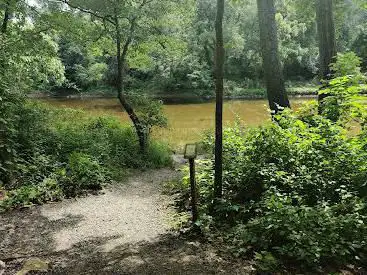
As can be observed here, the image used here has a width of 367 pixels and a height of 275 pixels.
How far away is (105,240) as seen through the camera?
4.87 metres

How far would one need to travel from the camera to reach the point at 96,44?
10578mm

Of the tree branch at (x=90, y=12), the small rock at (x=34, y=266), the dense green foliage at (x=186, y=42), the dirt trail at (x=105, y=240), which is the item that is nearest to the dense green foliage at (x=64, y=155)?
the dirt trail at (x=105, y=240)

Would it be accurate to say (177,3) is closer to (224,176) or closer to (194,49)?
(224,176)

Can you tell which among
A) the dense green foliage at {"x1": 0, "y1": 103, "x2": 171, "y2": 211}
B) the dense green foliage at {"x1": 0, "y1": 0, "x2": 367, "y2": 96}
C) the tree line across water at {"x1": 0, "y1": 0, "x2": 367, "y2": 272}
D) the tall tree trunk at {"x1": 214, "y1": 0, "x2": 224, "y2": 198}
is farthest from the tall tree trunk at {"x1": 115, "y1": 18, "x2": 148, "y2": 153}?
the tall tree trunk at {"x1": 214, "y1": 0, "x2": 224, "y2": 198}

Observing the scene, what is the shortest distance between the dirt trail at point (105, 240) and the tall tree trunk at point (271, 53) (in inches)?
127

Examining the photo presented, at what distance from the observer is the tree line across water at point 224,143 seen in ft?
13.5

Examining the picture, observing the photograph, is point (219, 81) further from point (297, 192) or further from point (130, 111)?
point (130, 111)

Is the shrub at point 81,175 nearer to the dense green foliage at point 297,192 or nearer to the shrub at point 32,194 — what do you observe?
the shrub at point 32,194

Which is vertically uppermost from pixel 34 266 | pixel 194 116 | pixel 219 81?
pixel 219 81

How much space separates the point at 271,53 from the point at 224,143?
2401mm

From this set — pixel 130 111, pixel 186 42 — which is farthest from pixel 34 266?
pixel 186 42

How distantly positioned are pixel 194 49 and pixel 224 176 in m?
A: 26.3

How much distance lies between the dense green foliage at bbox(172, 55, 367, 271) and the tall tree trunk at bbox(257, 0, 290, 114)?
1227 mm

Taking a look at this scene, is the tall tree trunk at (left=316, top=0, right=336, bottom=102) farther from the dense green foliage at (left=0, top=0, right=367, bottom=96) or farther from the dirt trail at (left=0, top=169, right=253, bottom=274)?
the dirt trail at (left=0, top=169, right=253, bottom=274)
